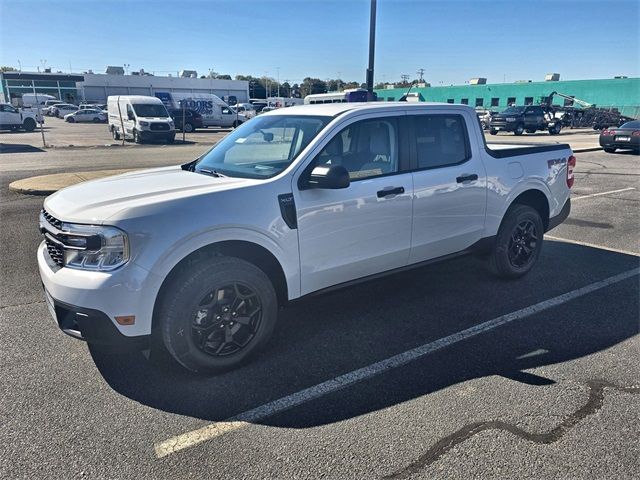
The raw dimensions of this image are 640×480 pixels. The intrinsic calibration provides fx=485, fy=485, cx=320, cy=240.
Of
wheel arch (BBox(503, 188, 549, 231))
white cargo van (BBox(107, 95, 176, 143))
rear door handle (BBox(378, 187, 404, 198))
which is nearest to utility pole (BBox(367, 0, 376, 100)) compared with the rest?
wheel arch (BBox(503, 188, 549, 231))

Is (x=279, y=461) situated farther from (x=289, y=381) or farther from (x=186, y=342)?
(x=186, y=342)

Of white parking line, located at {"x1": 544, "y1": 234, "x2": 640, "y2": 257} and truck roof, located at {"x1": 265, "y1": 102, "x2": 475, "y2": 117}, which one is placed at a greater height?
truck roof, located at {"x1": 265, "y1": 102, "x2": 475, "y2": 117}

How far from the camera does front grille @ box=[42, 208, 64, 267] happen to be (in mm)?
3234

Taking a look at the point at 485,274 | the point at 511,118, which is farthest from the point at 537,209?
the point at 511,118

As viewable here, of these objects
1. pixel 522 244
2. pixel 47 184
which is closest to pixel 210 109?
pixel 47 184

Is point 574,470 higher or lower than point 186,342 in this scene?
lower

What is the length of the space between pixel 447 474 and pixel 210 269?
73.8 inches

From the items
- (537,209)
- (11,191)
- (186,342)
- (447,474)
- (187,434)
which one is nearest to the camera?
(447,474)

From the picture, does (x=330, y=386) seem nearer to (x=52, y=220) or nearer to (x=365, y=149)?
(x=365, y=149)

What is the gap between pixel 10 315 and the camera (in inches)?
173

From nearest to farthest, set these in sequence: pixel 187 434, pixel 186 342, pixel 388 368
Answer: pixel 187 434
pixel 186 342
pixel 388 368

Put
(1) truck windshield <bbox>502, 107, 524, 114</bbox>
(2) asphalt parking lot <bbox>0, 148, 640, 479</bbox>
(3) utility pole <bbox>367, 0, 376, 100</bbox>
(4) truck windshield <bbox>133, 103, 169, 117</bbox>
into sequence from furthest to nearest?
(1) truck windshield <bbox>502, 107, 524, 114</bbox> < (4) truck windshield <bbox>133, 103, 169, 117</bbox> < (3) utility pole <bbox>367, 0, 376, 100</bbox> < (2) asphalt parking lot <bbox>0, 148, 640, 479</bbox>

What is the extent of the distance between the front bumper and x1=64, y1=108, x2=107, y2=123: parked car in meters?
51.8

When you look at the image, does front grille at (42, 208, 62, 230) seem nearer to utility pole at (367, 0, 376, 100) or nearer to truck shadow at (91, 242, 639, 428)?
truck shadow at (91, 242, 639, 428)
